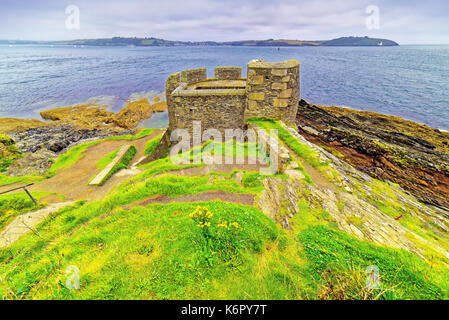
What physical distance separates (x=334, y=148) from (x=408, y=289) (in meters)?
18.3

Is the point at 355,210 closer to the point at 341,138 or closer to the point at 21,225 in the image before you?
the point at 21,225

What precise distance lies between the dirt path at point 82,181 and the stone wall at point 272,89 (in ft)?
32.4

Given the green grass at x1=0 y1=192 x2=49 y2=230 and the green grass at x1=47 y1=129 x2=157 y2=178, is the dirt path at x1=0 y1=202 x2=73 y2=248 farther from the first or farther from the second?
the green grass at x1=47 y1=129 x2=157 y2=178

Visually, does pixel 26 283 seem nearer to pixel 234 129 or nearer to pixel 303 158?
pixel 303 158

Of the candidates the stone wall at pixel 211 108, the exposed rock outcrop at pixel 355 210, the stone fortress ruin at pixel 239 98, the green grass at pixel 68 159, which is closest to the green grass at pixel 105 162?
the green grass at pixel 68 159

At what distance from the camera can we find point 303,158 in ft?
33.8

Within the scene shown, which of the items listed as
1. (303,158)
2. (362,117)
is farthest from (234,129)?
(362,117)

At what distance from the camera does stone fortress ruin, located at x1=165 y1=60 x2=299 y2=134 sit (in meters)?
12.2

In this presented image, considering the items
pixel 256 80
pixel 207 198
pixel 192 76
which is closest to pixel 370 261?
pixel 207 198

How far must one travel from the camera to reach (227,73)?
21.9 metres

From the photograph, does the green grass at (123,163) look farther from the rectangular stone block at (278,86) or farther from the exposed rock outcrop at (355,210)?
the rectangular stone block at (278,86)

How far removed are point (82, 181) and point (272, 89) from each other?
1458cm

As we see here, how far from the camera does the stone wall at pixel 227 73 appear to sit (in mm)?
21734

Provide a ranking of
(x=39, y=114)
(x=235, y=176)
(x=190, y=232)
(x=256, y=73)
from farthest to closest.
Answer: (x=39, y=114)
(x=256, y=73)
(x=235, y=176)
(x=190, y=232)
